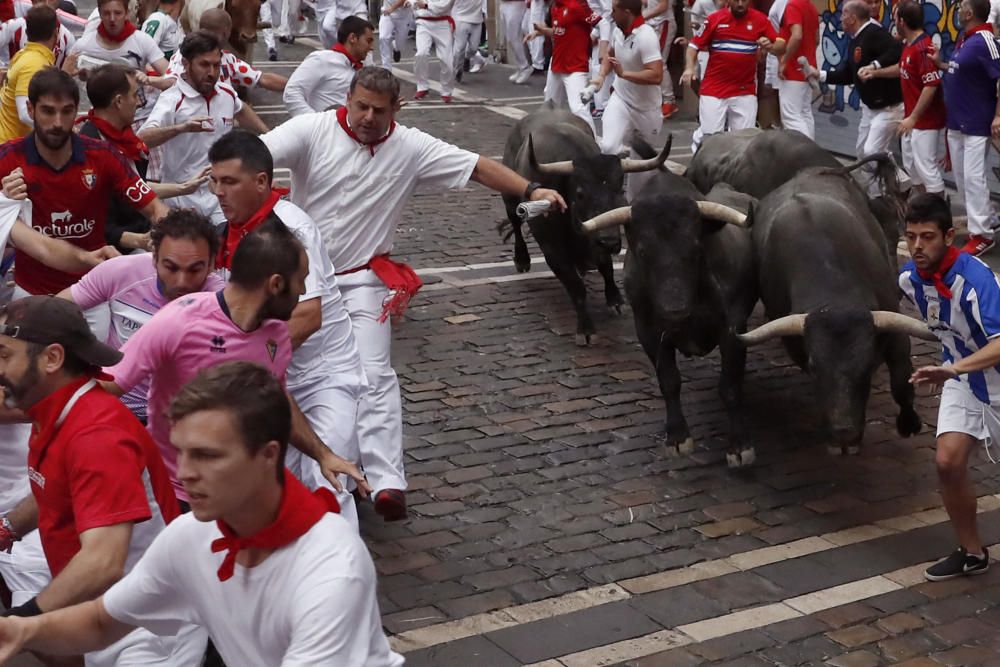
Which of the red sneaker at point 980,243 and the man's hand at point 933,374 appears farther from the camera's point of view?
the red sneaker at point 980,243

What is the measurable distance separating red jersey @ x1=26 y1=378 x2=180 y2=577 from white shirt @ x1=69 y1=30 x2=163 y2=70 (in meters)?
8.20

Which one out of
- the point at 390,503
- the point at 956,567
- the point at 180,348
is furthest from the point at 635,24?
the point at 180,348

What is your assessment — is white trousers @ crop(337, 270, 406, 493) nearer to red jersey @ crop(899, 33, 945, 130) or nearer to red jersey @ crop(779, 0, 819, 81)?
red jersey @ crop(899, 33, 945, 130)

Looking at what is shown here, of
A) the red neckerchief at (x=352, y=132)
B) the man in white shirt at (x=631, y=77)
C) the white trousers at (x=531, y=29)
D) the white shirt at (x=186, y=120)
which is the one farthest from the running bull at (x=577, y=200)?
the white trousers at (x=531, y=29)

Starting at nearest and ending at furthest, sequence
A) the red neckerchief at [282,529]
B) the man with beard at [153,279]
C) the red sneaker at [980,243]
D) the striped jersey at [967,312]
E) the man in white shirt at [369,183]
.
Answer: the red neckerchief at [282,529] → the man with beard at [153,279] → the striped jersey at [967,312] → the man in white shirt at [369,183] → the red sneaker at [980,243]

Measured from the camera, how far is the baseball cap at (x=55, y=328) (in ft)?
14.4

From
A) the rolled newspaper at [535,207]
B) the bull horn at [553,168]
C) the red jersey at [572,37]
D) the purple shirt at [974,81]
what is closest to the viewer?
the rolled newspaper at [535,207]

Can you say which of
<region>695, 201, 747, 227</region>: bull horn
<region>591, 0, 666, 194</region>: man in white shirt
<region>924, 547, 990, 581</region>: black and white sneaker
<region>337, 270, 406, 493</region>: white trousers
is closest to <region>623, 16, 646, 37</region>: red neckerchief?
<region>591, 0, 666, 194</region>: man in white shirt

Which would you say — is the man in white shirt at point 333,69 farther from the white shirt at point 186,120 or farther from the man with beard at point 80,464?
the man with beard at point 80,464

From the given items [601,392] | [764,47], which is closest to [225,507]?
[601,392]

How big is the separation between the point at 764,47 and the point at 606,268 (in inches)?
159

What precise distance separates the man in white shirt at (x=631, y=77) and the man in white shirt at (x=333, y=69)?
2.81 metres

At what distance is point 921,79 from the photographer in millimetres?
13477

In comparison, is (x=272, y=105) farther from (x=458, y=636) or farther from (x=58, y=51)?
(x=458, y=636)
